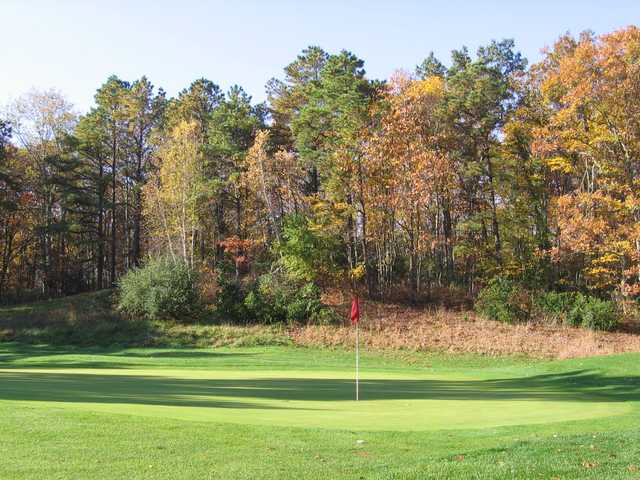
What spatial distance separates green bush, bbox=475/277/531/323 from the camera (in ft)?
136

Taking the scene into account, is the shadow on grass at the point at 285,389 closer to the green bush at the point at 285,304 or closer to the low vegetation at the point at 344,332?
the low vegetation at the point at 344,332

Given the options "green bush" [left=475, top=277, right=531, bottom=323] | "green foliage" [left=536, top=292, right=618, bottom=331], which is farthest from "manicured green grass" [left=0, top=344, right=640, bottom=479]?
"green bush" [left=475, top=277, right=531, bottom=323]

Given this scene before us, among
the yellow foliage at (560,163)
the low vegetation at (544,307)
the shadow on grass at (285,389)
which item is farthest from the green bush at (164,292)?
the yellow foliage at (560,163)

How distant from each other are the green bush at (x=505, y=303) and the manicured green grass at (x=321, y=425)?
15.7m

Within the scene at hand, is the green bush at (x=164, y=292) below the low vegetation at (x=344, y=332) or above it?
above

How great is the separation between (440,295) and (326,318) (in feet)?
36.2

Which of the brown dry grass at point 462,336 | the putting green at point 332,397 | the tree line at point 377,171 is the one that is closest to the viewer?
the putting green at point 332,397

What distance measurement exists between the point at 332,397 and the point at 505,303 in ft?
90.2

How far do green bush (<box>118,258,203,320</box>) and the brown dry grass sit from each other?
8121mm

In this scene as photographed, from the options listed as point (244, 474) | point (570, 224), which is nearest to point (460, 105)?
point (570, 224)

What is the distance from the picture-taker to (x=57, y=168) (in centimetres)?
5497

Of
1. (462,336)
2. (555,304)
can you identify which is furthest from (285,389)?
(555,304)

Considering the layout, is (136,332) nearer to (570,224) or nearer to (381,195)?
(381,195)

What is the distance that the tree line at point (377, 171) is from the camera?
1526 inches
